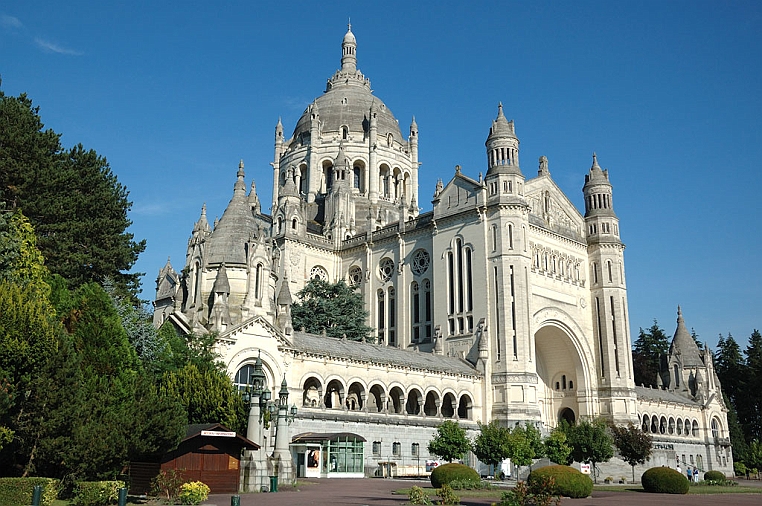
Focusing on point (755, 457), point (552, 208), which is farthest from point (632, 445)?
point (552, 208)

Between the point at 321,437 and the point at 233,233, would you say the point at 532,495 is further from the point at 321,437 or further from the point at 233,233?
the point at 233,233

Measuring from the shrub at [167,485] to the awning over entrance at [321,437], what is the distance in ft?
52.5

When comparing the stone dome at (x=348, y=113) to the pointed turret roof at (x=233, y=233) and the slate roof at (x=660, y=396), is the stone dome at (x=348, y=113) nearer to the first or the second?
the pointed turret roof at (x=233, y=233)

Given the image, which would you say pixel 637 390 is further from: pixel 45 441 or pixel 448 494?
pixel 45 441

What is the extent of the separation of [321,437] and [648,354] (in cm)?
7070

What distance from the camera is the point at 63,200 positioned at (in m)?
40.7

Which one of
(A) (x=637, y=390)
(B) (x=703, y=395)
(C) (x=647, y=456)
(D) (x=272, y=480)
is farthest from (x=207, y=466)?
(B) (x=703, y=395)

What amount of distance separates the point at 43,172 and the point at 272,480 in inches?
832

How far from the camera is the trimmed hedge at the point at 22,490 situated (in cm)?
2278

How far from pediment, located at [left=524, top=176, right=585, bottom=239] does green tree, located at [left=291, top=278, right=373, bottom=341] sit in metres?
17.3

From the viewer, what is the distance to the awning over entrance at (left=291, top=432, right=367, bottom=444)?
42.3 meters

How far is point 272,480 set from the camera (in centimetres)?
3084

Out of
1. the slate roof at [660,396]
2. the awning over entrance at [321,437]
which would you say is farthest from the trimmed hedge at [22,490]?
the slate roof at [660,396]

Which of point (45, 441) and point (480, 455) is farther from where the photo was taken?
point (480, 455)
